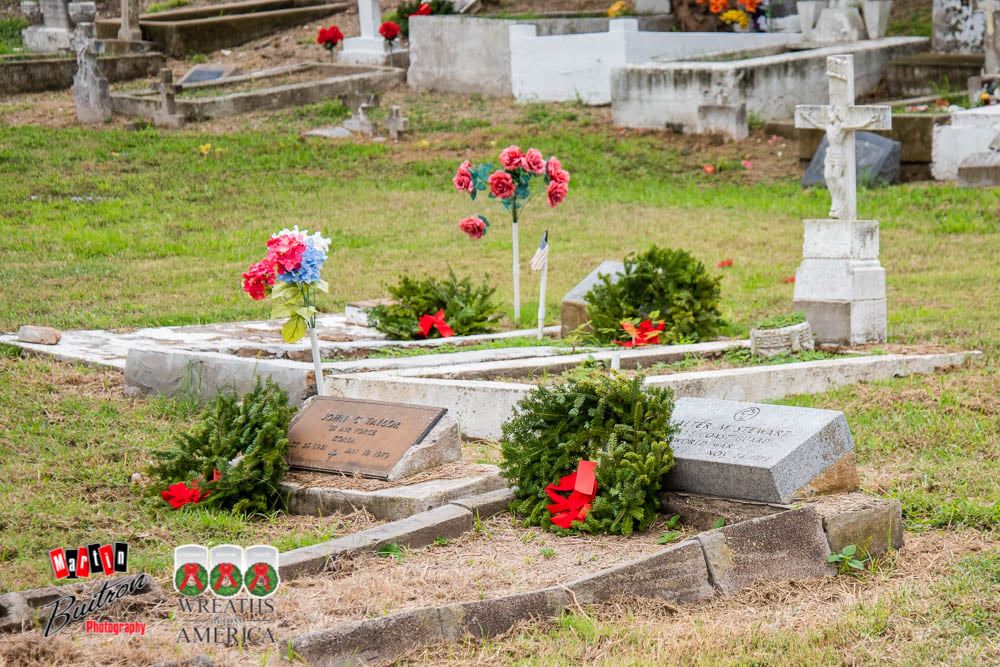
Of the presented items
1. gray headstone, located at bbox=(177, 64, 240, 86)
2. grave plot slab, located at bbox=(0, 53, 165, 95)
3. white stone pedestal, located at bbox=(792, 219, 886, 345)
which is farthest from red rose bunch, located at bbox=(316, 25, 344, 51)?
white stone pedestal, located at bbox=(792, 219, 886, 345)

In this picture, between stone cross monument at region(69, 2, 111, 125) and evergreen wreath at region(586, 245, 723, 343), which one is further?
stone cross monument at region(69, 2, 111, 125)

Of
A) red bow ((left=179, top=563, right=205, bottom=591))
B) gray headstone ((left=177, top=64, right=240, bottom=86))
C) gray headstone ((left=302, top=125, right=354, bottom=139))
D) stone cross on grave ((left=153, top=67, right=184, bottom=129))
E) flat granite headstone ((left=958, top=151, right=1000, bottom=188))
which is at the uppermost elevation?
gray headstone ((left=177, top=64, right=240, bottom=86))

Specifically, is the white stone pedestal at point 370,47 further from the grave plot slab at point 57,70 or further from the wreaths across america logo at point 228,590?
the wreaths across america logo at point 228,590

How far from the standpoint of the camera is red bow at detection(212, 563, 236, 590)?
4.45 m

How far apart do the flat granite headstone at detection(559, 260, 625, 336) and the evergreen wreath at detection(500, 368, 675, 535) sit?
345cm

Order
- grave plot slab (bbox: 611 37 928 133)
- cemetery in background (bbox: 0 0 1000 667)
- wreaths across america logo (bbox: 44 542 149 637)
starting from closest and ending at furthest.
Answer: wreaths across america logo (bbox: 44 542 149 637) < cemetery in background (bbox: 0 0 1000 667) < grave plot slab (bbox: 611 37 928 133)

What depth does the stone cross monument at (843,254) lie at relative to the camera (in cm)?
888

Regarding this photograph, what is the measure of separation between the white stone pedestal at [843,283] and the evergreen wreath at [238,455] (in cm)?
387

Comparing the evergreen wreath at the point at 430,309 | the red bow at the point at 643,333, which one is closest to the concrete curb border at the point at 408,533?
the red bow at the point at 643,333

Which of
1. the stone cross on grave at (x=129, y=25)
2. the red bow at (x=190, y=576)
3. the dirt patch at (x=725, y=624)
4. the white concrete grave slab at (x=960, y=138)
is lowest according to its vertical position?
the dirt patch at (x=725, y=624)

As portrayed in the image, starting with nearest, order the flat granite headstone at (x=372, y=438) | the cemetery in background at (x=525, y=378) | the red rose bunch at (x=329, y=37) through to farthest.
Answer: the cemetery in background at (x=525, y=378) < the flat granite headstone at (x=372, y=438) < the red rose bunch at (x=329, y=37)

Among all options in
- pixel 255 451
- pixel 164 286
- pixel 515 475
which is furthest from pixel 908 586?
pixel 164 286

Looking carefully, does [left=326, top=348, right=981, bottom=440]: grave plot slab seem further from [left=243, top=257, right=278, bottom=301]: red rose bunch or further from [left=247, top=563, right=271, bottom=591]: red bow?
[left=247, top=563, right=271, bottom=591]: red bow

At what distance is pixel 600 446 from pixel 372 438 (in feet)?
4.25
